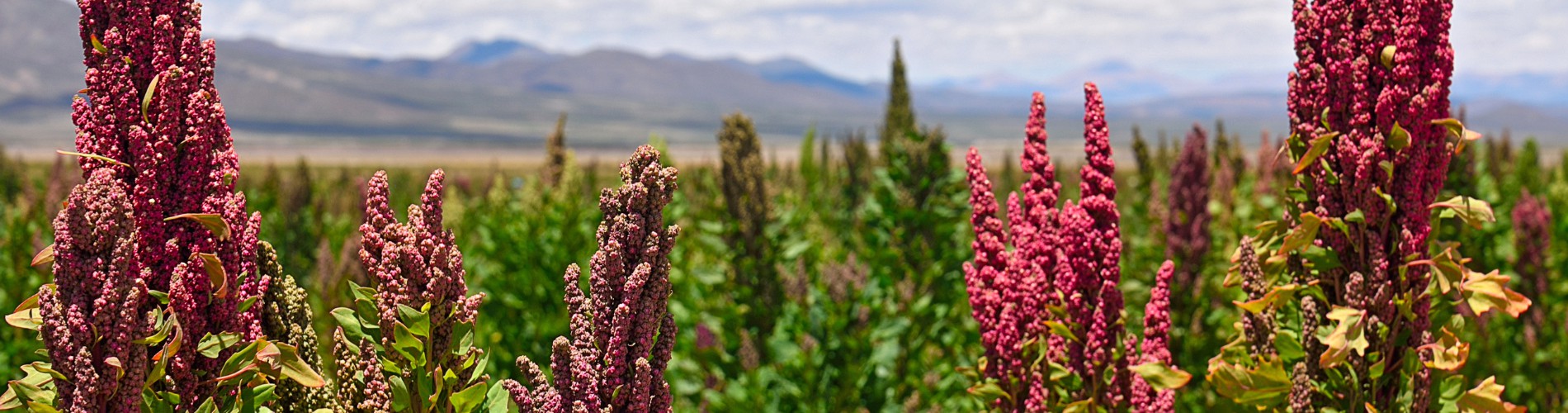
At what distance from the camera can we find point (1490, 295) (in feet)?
6.86

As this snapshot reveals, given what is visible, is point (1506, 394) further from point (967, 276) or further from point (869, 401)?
point (967, 276)

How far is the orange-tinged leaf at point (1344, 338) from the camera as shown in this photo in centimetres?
211

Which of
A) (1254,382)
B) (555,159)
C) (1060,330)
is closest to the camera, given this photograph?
(1254,382)

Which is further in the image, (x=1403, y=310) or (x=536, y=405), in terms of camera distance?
(x=1403, y=310)

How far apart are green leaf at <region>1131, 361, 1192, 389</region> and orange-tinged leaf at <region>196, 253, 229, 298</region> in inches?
68.8

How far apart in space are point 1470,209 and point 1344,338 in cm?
38

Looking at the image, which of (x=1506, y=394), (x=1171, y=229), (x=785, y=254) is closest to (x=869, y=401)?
(x=785, y=254)

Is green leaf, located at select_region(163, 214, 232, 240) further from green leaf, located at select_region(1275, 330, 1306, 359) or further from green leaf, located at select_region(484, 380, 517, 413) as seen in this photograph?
green leaf, located at select_region(1275, 330, 1306, 359)

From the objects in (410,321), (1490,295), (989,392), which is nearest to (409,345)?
(410,321)

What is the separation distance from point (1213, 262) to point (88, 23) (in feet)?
22.4

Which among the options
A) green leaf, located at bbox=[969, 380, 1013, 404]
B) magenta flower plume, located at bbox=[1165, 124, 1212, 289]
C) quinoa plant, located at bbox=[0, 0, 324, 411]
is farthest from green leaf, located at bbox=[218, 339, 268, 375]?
magenta flower plume, located at bbox=[1165, 124, 1212, 289]

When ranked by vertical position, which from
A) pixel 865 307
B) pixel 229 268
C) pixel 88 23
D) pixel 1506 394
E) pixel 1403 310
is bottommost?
pixel 1506 394

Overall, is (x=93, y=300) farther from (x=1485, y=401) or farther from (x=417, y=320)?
(x=1485, y=401)

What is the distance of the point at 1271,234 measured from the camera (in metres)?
2.44
